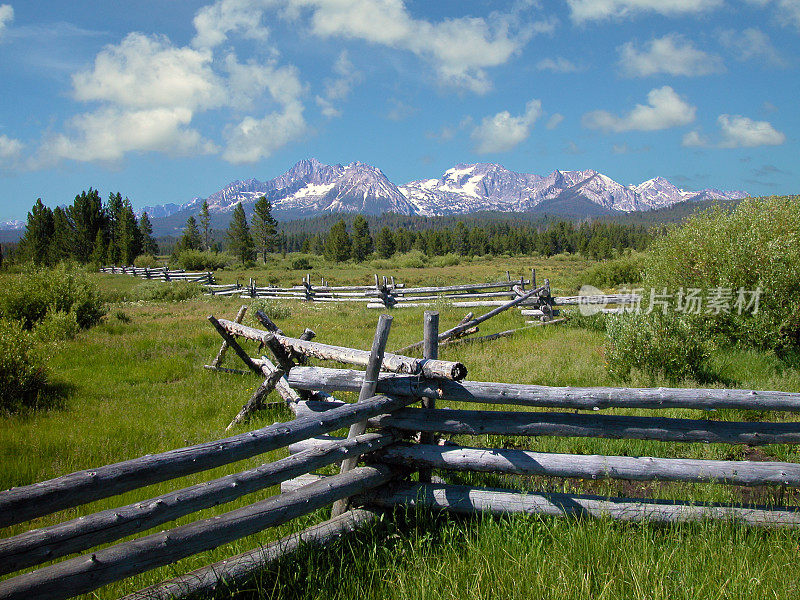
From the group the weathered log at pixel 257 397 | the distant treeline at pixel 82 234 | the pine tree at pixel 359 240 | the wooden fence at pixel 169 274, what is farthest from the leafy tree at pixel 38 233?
the weathered log at pixel 257 397

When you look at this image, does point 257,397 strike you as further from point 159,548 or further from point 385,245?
point 385,245

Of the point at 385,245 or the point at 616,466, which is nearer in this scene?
the point at 616,466

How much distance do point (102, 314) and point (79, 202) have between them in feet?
198

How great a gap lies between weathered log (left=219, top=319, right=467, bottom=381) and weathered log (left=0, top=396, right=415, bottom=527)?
24.0 inches

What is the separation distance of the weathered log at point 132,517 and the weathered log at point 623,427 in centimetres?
133

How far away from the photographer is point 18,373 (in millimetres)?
6625

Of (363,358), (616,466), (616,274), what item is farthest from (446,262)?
(616,466)

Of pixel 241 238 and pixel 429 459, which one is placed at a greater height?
pixel 241 238

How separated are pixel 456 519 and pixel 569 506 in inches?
35.1

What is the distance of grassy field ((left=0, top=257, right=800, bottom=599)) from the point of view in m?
2.70

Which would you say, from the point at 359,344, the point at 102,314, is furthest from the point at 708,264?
the point at 102,314

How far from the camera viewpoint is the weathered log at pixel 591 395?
3.55 m

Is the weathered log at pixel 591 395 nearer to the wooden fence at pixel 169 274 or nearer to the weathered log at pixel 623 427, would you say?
the weathered log at pixel 623 427

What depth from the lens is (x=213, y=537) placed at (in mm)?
2658
